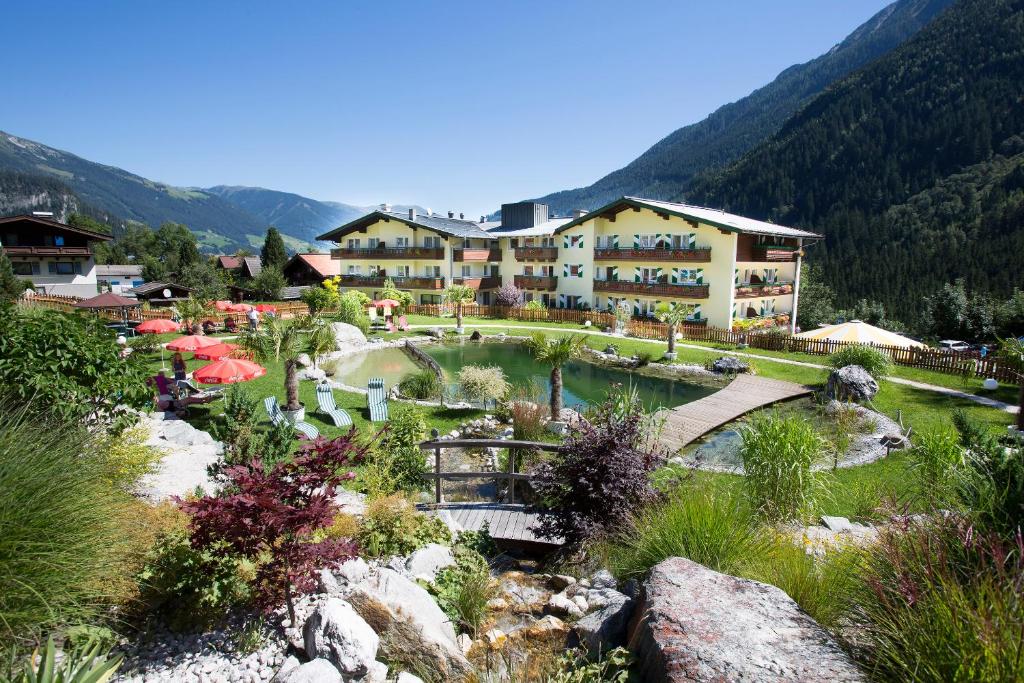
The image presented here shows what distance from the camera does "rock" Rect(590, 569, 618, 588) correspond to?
593 centimetres

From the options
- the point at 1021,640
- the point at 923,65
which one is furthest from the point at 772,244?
A: the point at 923,65

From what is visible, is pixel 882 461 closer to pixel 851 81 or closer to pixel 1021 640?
pixel 1021 640

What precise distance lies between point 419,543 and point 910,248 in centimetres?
9683

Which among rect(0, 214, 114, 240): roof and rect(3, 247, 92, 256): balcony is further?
rect(3, 247, 92, 256): balcony

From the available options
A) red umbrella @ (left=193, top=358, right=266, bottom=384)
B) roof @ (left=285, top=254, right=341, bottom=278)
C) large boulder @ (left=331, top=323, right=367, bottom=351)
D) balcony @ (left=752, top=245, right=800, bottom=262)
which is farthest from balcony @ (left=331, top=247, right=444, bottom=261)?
red umbrella @ (left=193, top=358, right=266, bottom=384)

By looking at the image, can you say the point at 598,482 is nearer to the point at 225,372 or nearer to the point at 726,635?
the point at 726,635

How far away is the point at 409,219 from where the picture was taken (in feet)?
155

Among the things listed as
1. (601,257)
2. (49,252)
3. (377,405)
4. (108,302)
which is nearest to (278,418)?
(377,405)

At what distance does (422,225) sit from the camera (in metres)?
45.5

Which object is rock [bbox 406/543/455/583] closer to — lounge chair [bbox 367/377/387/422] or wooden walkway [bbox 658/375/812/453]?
wooden walkway [bbox 658/375/812/453]

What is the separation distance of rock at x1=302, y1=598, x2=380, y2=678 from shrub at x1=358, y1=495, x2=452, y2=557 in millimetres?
1916

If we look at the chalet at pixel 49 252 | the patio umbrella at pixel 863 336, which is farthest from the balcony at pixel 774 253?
the chalet at pixel 49 252

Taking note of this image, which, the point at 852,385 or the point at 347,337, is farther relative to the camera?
the point at 347,337

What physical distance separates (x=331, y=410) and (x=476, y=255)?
3225 cm
